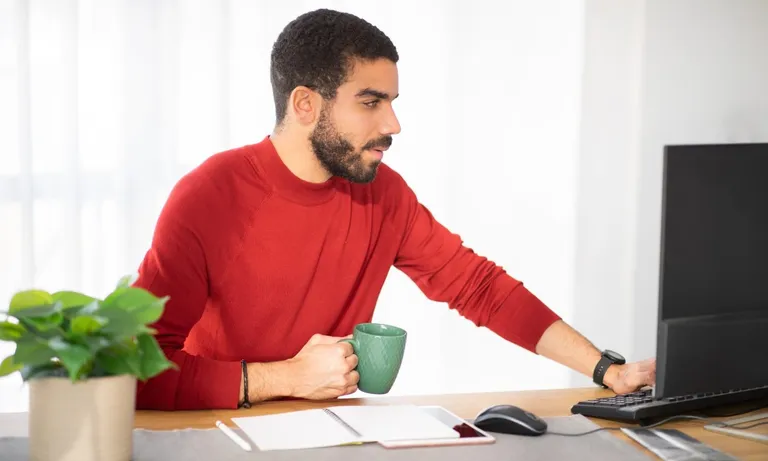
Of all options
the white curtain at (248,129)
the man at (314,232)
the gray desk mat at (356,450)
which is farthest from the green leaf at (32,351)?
the white curtain at (248,129)

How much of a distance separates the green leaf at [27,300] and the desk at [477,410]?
34 centimetres

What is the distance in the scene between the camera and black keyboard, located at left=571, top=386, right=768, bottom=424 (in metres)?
1.39

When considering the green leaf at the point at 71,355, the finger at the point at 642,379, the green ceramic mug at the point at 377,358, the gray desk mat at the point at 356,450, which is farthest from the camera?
the finger at the point at 642,379

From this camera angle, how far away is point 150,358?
105cm

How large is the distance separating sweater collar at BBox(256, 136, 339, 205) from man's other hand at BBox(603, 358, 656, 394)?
2.12 ft

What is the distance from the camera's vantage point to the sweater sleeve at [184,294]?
4.59ft

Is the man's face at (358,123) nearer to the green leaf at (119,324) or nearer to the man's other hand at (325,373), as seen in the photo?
the man's other hand at (325,373)

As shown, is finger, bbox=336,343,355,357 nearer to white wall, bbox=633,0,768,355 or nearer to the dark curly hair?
the dark curly hair

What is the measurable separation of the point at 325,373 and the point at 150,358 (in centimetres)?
42

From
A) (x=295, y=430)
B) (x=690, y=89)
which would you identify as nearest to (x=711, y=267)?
(x=295, y=430)

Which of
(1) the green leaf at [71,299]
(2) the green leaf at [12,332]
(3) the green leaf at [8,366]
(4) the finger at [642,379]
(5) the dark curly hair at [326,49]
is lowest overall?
Answer: (4) the finger at [642,379]

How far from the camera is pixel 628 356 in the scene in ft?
11.3

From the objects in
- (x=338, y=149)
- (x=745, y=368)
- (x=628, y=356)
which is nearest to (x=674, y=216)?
(x=745, y=368)

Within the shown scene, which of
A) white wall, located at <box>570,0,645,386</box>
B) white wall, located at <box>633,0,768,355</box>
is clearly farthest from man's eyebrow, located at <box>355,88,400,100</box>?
white wall, located at <box>633,0,768,355</box>
